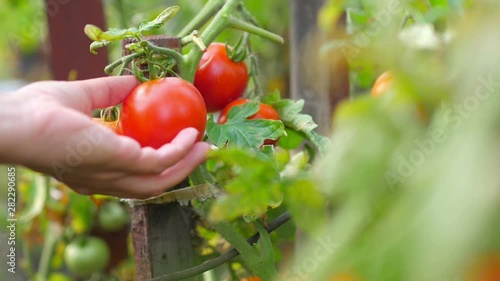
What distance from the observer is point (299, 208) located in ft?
1.15

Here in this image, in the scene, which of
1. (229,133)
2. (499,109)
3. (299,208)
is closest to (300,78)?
(229,133)

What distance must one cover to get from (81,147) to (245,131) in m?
0.21

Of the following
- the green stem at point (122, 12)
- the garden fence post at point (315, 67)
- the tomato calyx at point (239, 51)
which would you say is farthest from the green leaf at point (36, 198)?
the tomato calyx at point (239, 51)

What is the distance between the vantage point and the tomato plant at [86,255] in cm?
152

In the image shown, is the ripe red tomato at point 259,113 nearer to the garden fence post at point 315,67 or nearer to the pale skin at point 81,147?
the pale skin at point 81,147

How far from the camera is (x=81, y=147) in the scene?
1.97 feet

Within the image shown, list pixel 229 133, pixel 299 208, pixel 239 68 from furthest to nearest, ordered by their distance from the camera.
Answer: pixel 239 68 → pixel 229 133 → pixel 299 208

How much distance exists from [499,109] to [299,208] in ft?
0.44

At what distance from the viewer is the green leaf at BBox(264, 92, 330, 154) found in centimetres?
83

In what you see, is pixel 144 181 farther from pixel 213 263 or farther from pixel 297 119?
pixel 297 119

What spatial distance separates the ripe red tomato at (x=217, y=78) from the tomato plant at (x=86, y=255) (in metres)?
0.77

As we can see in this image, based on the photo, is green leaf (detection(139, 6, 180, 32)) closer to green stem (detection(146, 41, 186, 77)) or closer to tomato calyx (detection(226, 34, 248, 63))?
green stem (detection(146, 41, 186, 77))

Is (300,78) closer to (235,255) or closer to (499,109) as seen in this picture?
(235,255)

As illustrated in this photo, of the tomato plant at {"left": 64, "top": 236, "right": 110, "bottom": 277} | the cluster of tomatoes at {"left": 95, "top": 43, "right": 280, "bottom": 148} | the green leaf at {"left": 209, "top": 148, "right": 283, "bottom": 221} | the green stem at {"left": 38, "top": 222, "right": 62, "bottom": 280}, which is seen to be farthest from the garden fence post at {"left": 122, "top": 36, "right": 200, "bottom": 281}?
the green stem at {"left": 38, "top": 222, "right": 62, "bottom": 280}
